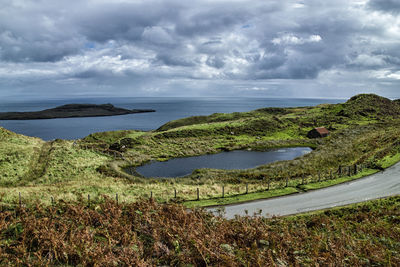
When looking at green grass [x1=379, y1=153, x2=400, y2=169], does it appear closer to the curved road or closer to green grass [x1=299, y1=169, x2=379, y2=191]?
green grass [x1=299, y1=169, x2=379, y2=191]

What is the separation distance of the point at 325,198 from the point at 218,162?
3749 centimetres

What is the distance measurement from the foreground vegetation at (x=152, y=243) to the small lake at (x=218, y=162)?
145ft

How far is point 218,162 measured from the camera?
2566 inches

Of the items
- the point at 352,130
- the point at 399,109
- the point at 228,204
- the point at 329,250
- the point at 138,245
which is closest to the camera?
the point at 138,245

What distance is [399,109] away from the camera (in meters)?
136

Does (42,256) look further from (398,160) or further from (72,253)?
(398,160)

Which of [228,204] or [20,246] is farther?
[228,204]

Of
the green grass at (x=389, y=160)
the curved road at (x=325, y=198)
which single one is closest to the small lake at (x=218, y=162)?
the green grass at (x=389, y=160)

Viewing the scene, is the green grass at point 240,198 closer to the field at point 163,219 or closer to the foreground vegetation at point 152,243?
the field at point 163,219

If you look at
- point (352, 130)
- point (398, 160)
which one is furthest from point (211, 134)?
point (398, 160)

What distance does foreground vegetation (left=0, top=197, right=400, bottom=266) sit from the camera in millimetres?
7891

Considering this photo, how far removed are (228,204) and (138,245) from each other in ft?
66.2

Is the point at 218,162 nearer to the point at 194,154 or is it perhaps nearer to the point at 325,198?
the point at 194,154

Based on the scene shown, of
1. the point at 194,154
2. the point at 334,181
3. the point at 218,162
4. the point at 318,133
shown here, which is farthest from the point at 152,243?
the point at 318,133
